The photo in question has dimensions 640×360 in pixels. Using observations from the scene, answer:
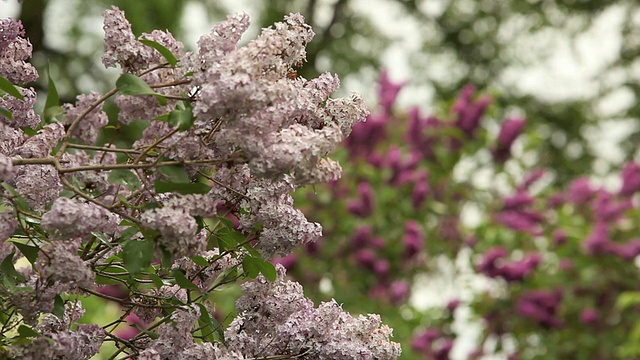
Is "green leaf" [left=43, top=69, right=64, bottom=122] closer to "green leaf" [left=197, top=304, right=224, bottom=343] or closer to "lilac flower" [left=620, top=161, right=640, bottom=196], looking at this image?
"green leaf" [left=197, top=304, right=224, bottom=343]

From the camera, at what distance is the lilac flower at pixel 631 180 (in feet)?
17.2

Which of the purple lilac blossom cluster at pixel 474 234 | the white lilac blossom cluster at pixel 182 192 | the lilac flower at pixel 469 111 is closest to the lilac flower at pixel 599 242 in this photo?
the purple lilac blossom cluster at pixel 474 234

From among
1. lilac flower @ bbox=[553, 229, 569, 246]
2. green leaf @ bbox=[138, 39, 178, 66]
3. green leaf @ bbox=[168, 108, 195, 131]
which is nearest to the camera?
green leaf @ bbox=[168, 108, 195, 131]

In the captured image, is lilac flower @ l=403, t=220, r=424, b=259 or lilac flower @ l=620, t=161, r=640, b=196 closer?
lilac flower @ l=403, t=220, r=424, b=259

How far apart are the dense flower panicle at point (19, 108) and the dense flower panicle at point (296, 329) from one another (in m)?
0.47

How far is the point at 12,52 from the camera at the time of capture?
5.42 ft

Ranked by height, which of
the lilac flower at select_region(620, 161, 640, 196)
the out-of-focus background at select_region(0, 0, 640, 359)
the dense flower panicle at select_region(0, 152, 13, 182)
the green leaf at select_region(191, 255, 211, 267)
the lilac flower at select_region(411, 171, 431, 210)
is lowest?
the dense flower panicle at select_region(0, 152, 13, 182)

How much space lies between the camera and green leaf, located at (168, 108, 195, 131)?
4.56ft

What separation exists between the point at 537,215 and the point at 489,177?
0.41 meters

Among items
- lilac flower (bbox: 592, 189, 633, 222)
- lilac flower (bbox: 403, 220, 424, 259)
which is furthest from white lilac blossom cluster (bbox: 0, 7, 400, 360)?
lilac flower (bbox: 592, 189, 633, 222)

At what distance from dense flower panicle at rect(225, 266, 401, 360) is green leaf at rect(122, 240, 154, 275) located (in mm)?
284

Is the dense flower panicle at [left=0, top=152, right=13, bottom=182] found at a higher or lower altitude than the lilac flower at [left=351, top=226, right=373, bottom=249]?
lower

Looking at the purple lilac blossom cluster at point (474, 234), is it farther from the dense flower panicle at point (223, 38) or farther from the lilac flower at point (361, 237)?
the dense flower panicle at point (223, 38)

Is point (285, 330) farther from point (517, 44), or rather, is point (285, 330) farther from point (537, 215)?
point (517, 44)
